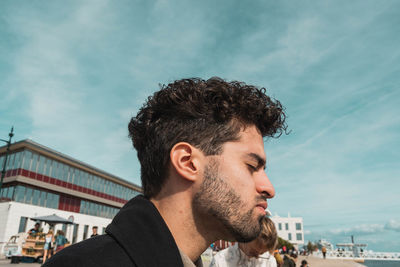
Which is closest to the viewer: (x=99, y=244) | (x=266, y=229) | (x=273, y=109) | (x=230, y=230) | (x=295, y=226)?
(x=99, y=244)

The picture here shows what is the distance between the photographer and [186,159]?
192cm

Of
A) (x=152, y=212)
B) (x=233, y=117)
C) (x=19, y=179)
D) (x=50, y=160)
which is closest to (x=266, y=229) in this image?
(x=233, y=117)

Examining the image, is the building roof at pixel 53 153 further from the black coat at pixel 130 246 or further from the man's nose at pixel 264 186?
the black coat at pixel 130 246

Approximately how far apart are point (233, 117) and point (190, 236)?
831 millimetres

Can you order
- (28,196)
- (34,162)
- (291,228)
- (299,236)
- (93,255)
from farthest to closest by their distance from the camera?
(291,228), (299,236), (34,162), (28,196), (93,255)

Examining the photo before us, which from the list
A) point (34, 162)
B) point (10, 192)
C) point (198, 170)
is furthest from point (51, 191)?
point (198, 170)

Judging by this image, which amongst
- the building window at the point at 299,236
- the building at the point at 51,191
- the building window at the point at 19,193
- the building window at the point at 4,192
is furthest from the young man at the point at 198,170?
the building window at the point at 299,236

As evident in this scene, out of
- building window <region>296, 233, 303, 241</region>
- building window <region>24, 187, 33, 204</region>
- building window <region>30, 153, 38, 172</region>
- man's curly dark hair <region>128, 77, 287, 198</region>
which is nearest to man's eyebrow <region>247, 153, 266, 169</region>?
man's curly dark hair <region>128, 77, 287, 198</region>

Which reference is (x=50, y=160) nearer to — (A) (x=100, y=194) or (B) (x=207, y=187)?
(A) (x=100, y=194)

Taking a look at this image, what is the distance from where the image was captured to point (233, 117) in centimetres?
209

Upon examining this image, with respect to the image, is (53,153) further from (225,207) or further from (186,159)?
(225,207)

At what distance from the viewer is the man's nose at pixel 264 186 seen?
1876 millimetres

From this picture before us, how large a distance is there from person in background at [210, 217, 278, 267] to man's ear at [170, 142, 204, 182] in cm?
214

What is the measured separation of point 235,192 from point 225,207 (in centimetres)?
11
